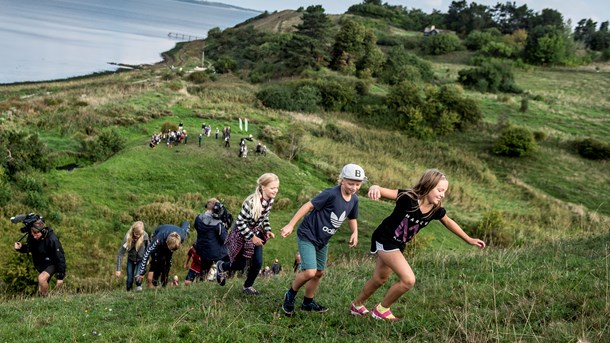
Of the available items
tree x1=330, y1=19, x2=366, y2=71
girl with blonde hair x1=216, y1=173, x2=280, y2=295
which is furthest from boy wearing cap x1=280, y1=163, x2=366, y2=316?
tree x1=330, y1=19, x2=366, y2=71

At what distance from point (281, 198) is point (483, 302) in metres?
14.5

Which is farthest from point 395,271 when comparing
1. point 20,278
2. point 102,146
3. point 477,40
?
point 477,40

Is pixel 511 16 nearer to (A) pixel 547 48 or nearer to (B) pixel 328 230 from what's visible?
(A) pixel 547 48

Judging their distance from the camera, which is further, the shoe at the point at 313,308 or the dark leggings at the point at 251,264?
the dark leggings at the point at 251,264

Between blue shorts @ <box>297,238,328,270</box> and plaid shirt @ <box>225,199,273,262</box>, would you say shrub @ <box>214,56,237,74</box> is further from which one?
blue shorts @ <box>297,238,328,270</box>

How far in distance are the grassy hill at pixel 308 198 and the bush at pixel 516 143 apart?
2.45 ft

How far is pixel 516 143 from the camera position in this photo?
33594mm

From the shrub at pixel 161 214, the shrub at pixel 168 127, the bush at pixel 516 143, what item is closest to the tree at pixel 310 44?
the bush at pixel 516 143

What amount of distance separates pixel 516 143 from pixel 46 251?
32.6 metres

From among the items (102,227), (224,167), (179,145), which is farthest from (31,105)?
(102,227)

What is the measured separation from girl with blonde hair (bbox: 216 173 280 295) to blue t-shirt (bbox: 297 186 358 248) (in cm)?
62

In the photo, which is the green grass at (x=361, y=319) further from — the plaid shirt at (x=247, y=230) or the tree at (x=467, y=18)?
the tree at (x=467, y=18)

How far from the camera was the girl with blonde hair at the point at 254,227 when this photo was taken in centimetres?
642

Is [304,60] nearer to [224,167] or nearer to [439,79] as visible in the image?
[439,79]
